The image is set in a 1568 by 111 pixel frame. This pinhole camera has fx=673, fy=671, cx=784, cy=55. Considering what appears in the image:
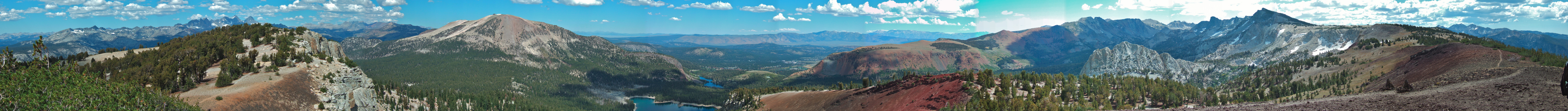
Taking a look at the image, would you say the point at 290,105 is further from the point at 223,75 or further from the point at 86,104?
the point at 86,104

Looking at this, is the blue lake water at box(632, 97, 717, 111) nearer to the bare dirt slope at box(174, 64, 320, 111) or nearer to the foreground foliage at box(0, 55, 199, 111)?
the bare dirt slope at box(174, 64, 320, 111)

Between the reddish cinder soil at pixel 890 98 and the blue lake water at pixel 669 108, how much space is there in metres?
73.4

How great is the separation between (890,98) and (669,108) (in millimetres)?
116047

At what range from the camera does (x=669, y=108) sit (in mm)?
189875

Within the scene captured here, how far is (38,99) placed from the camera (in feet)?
111

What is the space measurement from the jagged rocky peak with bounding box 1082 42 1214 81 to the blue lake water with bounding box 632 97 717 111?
357 feet

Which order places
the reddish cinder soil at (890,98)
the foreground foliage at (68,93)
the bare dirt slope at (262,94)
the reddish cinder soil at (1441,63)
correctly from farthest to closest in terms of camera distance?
the reddish cinder soil at (1441,63) < the reddish cinder soil at (890,98) < the bare dirt slope at (262,94) < the foreground foliage at (68,93)

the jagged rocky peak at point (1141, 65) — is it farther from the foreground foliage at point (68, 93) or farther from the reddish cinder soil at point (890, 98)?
the foreground foliage at point (68, 93)

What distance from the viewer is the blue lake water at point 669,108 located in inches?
7249

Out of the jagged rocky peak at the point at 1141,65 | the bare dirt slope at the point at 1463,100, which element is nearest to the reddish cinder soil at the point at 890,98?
the bare dirt slope at the point at 1463,100

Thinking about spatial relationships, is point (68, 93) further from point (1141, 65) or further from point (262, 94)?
point (1141, 65)

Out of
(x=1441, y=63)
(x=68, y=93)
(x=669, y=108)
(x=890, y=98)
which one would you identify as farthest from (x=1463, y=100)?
(x=669, y=108)

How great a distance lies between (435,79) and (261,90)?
145 m

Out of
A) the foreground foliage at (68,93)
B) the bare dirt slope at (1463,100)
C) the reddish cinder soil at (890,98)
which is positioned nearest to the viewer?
the foreground foliage at (68,93)
